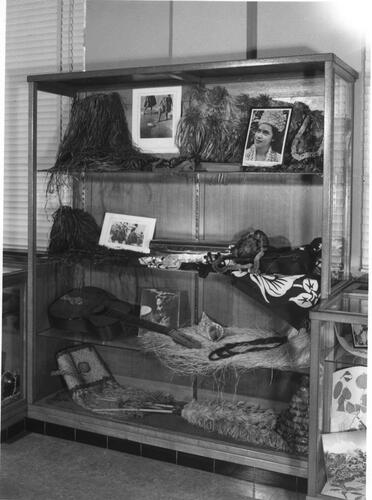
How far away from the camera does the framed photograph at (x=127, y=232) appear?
3.58m

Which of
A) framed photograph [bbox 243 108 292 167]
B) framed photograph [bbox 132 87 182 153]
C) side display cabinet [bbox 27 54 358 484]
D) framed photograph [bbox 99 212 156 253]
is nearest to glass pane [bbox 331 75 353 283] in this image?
side display cabinet [bbox 27 54 358 484]

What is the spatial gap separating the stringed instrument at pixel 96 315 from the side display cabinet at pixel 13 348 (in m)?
0.19

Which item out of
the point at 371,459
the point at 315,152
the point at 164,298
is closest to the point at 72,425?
the point at 164,298

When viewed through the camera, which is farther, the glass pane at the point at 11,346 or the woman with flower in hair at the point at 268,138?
the glass pane at the point at 11,346

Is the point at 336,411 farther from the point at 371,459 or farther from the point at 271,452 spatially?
the point at 371,459

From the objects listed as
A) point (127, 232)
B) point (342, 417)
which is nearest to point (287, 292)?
point (342, 417)

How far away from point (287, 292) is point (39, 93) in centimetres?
210

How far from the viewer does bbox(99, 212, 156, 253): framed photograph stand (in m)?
3.58

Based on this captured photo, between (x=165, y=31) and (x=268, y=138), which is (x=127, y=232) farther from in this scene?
(x=165, y=31)

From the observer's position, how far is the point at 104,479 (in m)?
3.10

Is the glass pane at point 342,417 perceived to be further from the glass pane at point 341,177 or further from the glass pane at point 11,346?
the glass pane at point 11,346

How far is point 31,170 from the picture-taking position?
138 inches

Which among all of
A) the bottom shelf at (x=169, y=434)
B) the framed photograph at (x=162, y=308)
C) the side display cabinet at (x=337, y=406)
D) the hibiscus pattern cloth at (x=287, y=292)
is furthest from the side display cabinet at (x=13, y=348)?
the side display cabinet at (x=337, y=406)

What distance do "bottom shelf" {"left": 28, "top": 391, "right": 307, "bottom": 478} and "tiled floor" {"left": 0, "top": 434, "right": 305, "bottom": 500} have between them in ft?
0.40
